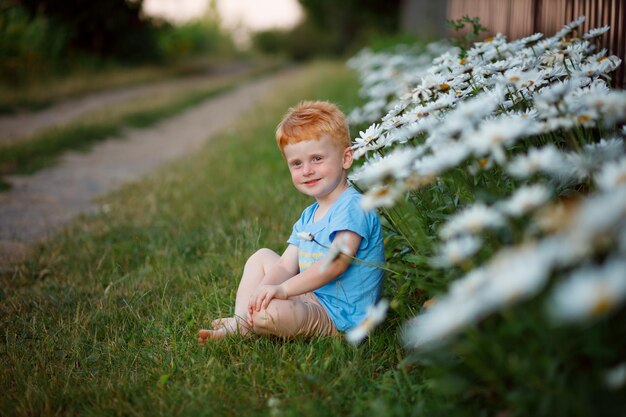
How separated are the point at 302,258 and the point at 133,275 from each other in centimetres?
103

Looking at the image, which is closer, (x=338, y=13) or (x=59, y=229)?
(x=59, y=229)

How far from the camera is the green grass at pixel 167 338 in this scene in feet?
6.04

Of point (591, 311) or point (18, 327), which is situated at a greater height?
point (591, 311)

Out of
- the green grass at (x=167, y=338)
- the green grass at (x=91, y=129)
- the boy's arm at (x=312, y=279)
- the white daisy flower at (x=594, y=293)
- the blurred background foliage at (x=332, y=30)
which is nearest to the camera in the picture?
the white daisy flower at (x=594, y=293)

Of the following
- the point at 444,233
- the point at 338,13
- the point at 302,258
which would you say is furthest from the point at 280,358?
the point at 338,13

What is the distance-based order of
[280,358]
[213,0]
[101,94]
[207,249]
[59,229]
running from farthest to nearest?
[213,0] → [101,94] → [59,229] → [207,249] → [280,358]

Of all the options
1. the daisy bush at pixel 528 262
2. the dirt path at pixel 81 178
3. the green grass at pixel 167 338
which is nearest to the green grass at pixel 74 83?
the dirt path at pixel 81 178

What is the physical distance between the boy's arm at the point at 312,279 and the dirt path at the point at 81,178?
5.87 ft

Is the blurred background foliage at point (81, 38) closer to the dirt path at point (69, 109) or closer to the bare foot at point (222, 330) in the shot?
the dirt path at point (69, 109)

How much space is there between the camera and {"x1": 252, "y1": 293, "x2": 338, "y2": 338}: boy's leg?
2133 millimetres

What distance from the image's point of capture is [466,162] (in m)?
1.71

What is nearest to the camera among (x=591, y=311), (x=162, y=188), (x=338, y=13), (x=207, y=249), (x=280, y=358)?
(x=591, y=311)

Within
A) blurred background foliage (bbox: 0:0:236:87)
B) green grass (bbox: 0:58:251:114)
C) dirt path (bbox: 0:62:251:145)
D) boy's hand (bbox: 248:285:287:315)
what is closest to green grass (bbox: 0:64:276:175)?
dirt path (bbox: 0:62:251:145)

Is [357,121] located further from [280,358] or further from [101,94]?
[101,94]
